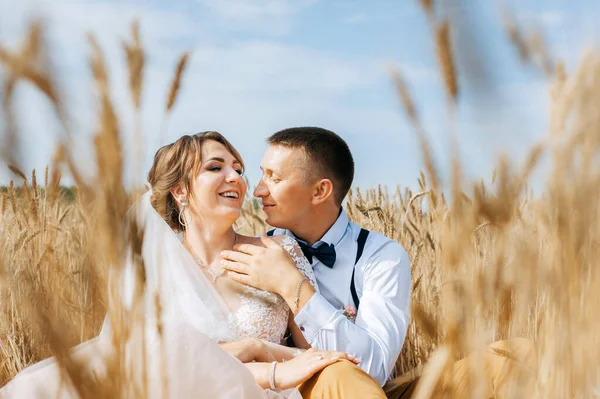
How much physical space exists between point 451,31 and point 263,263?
6.24ft

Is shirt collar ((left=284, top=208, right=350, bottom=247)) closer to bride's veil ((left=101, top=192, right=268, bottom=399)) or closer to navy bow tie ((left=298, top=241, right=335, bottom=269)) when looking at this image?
navy bow tie ((left=298, top=241, right=335, bottom=269))

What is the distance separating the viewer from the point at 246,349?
7.40ft

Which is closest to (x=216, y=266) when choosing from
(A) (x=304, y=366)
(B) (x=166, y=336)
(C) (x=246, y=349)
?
(C) (x=246, y=349)

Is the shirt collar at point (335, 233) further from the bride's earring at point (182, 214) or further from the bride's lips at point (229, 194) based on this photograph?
the bride's earring at point (182, 214)

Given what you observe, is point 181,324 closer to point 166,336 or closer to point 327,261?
point 166,336

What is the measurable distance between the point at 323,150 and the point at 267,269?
0.80 m

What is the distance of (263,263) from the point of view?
242 centimetres

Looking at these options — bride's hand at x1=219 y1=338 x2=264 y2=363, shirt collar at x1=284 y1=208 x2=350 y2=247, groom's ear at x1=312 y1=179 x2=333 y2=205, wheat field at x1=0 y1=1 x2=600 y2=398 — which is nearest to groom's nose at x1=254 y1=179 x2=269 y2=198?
groom's ear at x1=312 y1=179 x2=333 y2=205

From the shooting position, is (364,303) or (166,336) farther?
(364,303)

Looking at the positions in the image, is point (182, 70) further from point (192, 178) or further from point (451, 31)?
point (192, 178)

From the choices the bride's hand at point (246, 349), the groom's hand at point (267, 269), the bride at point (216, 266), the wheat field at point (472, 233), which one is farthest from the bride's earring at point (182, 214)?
the wheat field at point (472, 233)

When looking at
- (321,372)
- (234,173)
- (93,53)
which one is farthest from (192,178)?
(93,53)

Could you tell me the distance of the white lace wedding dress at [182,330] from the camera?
0.72 metres

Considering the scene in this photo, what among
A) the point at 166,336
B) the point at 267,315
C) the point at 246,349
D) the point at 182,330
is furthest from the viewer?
the point at 267,315
